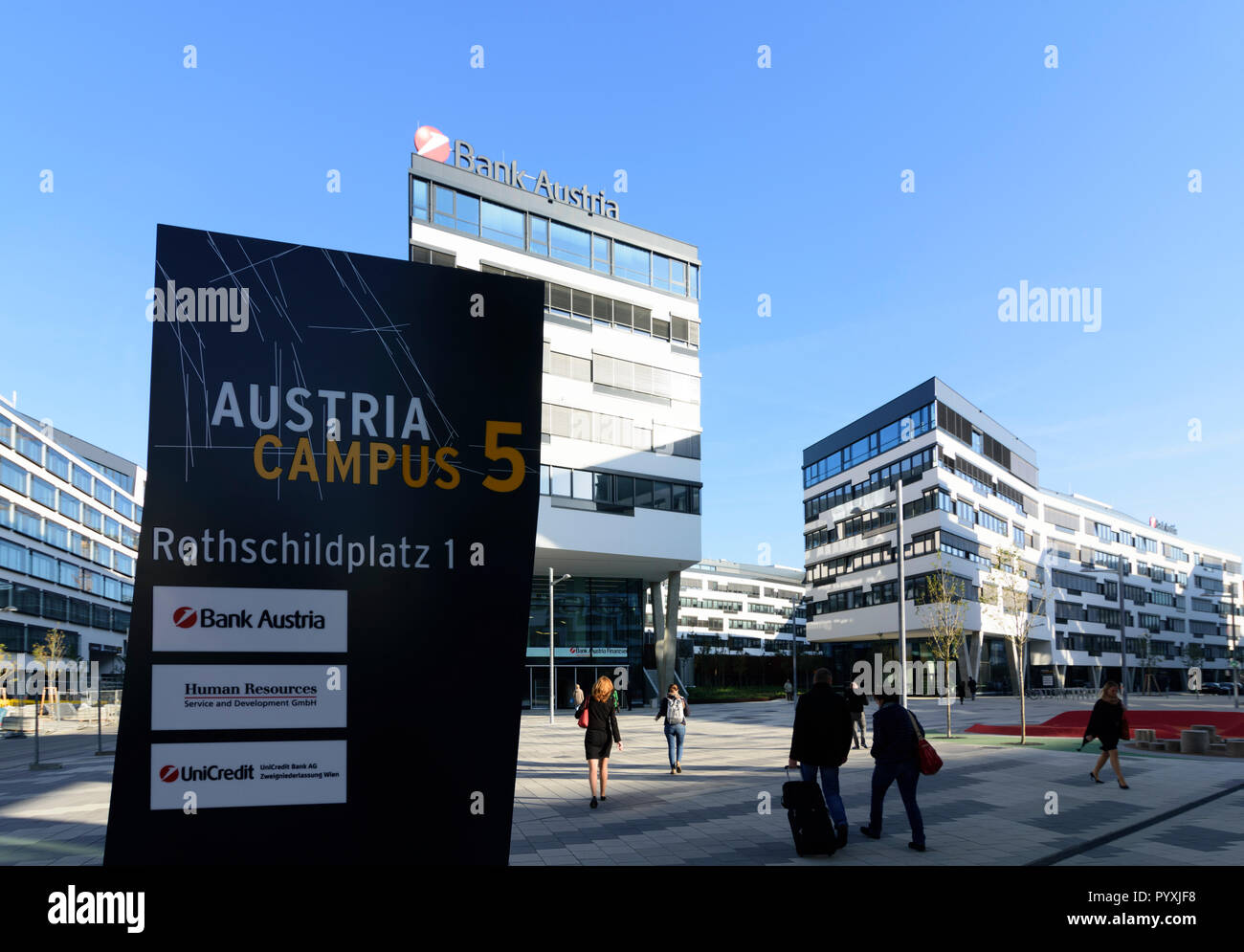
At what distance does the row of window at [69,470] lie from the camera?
67.2 meters

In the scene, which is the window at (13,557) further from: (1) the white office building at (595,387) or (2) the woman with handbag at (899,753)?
(2) the woman with handbag at (899,753)

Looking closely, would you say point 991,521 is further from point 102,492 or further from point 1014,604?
point 102,492

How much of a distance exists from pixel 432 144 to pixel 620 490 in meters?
18.1

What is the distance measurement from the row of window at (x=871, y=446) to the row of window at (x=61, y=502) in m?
60.4

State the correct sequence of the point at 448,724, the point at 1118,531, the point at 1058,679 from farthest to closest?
the point at 1118,531 < the point at 1058,679 < the point at 448,724

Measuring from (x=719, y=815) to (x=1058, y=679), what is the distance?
78.7 metres

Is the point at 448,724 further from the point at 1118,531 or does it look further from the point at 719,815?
the point at 1118,531

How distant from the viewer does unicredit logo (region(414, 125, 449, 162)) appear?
4141 centimetres

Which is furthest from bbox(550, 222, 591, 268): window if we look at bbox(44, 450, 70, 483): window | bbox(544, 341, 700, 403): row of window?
bbox(44, 450, 70, 483): window

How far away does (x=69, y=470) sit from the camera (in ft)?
259

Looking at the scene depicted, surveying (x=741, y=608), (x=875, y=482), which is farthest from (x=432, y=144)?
(x=741, y=608)

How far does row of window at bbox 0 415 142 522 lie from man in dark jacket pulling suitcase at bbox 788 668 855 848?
64.3 metres

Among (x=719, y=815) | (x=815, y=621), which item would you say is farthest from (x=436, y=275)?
(x=815, y=621)
